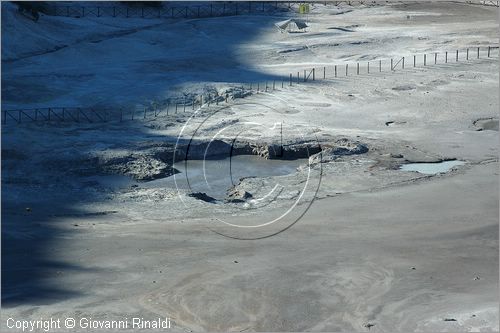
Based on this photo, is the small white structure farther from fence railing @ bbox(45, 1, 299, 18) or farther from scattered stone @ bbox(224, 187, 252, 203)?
scattered stone @ bbox(224, 187, 252, 203)

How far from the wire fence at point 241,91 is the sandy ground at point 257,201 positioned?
29.4 inches

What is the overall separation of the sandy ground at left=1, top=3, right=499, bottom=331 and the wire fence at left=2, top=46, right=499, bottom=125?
75cm

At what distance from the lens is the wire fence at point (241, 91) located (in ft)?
149

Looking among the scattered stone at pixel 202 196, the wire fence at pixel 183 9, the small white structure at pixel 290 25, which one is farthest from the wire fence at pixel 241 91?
the wire fence at pixel 183 9

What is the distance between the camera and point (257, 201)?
117ft

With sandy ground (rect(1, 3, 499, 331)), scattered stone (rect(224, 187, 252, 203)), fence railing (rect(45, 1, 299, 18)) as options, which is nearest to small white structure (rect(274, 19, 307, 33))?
sandy ground (rect(1, 3, 499, 331))

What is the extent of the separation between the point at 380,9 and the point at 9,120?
42.2 meters

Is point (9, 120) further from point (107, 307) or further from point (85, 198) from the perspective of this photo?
point (107, 307)

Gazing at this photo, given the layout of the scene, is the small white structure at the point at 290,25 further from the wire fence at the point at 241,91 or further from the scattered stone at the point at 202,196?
the scattered stone at the point at 202,196

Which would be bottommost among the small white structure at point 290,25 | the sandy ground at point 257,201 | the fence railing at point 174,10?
the sandy ground at point 257,201

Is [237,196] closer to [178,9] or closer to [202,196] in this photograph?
[202,196]

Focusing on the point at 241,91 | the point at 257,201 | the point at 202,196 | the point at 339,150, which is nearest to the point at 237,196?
the point at 257,201

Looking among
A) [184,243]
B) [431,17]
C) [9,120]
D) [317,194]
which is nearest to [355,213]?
[317,194]

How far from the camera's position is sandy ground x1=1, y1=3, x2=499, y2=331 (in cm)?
2677
